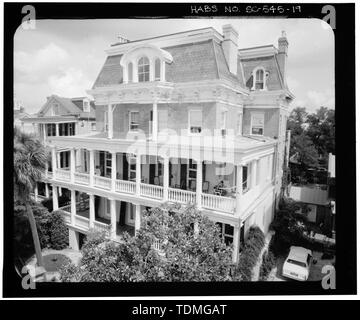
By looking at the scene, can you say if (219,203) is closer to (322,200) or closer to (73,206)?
(322,200)

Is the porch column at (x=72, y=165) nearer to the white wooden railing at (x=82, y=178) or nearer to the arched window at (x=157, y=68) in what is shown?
the white wooden railing at (x=82, y=178)

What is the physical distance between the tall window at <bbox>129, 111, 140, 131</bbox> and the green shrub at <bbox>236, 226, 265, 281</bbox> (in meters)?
4.91

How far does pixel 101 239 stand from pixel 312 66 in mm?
5415

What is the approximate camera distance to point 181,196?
7746mm

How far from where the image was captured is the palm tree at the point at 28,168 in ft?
23.0

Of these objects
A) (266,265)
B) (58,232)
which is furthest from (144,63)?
(266,265)

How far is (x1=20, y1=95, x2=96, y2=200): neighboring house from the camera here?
6.77m

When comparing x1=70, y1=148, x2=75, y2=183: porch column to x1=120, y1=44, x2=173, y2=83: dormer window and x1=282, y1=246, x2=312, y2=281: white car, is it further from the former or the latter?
x1=282, y1=246, x2=312, y2=281: white car

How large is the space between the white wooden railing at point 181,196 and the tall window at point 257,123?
9.79 feet

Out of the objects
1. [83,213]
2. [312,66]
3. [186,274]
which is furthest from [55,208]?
[312,66]

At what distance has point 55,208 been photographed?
929 cm

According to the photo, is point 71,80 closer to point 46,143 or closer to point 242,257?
point 46,143

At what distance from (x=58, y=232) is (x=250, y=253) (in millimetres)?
5803

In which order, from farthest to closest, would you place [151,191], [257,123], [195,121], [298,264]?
[257,123] < [151,191] < [195,121] < [298,264]
